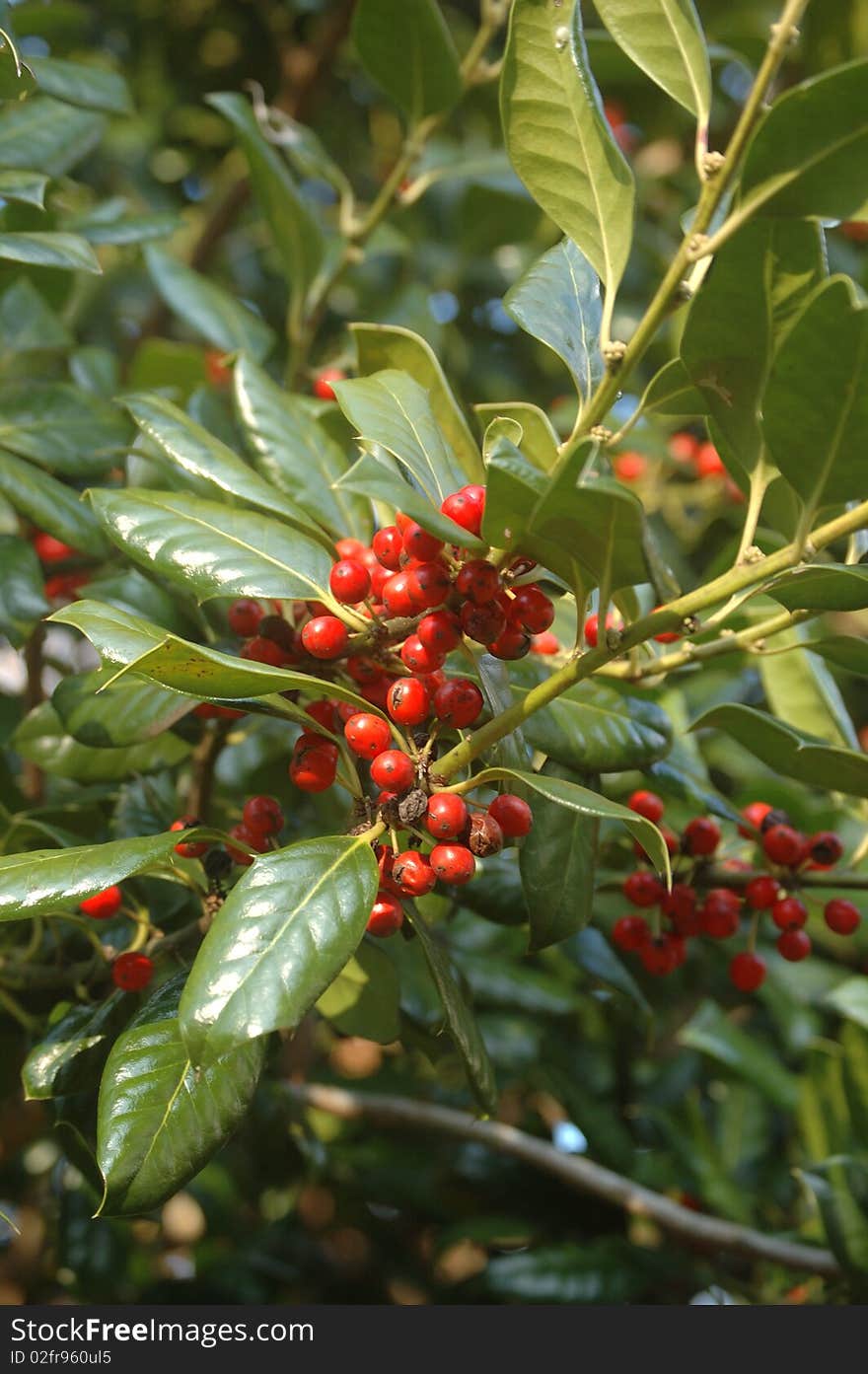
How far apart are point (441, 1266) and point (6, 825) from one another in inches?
68.3

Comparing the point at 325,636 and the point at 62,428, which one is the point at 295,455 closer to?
the point at 325,636

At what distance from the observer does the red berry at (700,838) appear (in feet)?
4.95

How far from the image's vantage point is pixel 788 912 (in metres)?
1.49

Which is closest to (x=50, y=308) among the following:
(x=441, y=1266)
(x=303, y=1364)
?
(x=303, y=1364)

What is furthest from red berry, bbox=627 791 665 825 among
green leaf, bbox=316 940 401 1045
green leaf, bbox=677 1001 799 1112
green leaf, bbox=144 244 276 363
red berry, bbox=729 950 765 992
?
green leaf, bbox=144 244 276 363

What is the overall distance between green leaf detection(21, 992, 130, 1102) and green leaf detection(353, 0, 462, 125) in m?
1.58

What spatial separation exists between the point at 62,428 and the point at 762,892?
3.68ft

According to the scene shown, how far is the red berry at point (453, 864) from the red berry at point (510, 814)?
2.6 inches

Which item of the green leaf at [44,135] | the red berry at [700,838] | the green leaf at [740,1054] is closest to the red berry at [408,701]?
the red berry at [700,838]

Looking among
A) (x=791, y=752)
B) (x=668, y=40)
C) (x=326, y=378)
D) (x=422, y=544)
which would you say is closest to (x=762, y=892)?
(x=791, y=752)

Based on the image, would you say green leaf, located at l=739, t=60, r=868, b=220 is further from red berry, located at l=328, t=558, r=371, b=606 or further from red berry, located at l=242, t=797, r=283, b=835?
red berry, located at l=242, t=797, r=283, b=835

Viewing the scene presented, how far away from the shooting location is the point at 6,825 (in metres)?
1.56

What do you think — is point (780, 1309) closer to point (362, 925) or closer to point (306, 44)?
point (362, 925)

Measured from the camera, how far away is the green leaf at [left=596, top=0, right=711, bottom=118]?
40.3 inches
